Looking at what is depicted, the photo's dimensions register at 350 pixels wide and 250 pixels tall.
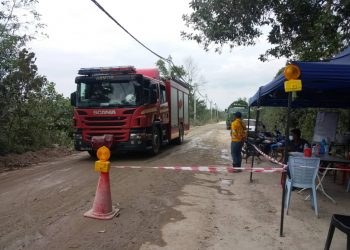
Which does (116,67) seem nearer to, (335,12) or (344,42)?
(335,12)

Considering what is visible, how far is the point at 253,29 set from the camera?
14.9 meters

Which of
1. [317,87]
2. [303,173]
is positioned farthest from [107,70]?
[303,173]

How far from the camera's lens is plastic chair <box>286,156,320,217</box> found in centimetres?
725

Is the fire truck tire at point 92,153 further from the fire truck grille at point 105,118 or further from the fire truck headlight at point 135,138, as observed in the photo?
the fire truck headlight at point 135,138

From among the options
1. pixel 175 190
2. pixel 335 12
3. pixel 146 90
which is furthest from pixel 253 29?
pixel 175 190

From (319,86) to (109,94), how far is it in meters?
6.85

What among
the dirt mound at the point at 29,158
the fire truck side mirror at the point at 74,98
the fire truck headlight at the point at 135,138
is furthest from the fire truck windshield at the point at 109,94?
the dirt mound at the point at 29,158

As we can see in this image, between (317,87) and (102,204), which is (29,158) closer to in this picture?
(102,204)

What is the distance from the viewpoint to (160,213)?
7.11 m

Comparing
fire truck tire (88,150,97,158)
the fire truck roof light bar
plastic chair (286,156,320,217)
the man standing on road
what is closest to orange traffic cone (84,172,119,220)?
plastic chair (286,156,320,217)

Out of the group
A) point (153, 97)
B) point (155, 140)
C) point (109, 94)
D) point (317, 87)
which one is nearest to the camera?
point (317, 87)

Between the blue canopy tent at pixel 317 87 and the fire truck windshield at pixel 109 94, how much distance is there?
12.5ft

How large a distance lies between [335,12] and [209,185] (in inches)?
316

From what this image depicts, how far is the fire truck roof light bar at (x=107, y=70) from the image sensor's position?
13.6 metres
